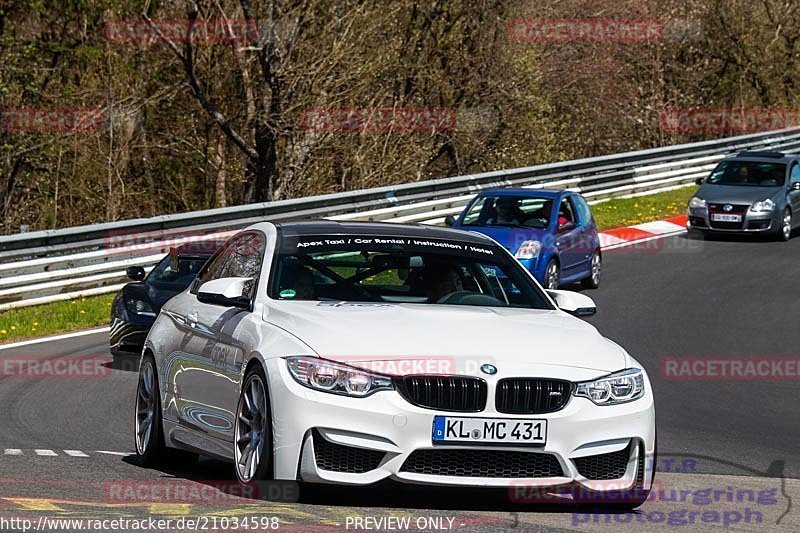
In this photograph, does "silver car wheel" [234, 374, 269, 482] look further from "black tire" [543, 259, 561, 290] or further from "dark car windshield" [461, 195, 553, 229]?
"dark car windshield" [461, 195, 553, 229]

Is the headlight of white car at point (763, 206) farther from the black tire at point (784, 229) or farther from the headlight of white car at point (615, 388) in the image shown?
the headlight of white car at point (615, 388)

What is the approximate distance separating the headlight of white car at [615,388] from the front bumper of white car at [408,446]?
45mm

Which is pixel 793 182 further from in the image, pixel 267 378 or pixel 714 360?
pixel 267 378

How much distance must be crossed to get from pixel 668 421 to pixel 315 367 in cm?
582

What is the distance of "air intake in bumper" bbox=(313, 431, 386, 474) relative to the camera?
6.50 metres

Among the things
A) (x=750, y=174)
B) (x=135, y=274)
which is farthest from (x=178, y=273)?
(x=750, y=174)

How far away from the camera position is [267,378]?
665 centimetres

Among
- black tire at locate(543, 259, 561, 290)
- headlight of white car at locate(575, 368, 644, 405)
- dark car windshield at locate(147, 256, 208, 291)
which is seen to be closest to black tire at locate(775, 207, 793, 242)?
black tire at locate(543, 259, 561, 290)

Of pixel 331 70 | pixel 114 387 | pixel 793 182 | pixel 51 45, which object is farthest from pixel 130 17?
pixel 114 387

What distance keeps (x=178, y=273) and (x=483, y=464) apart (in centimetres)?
967

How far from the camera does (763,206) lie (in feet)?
85.8

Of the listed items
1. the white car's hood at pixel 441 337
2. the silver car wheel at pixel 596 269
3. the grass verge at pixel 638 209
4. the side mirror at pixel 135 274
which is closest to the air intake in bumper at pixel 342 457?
the white car's hood at pixel 441 337

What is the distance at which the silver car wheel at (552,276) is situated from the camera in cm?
1910

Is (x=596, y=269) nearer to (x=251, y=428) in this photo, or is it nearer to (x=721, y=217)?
(x=721, y=217)
